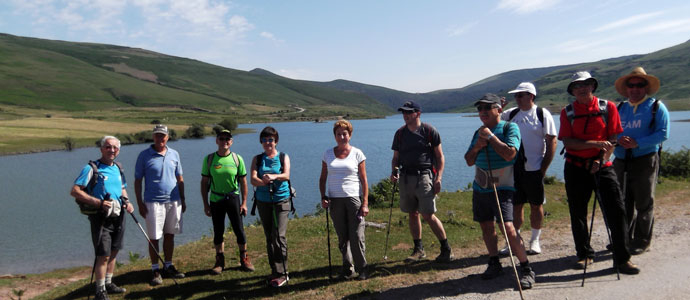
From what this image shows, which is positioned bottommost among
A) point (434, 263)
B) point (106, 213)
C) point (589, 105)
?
point (434, 263)

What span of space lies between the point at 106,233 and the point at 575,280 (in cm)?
750

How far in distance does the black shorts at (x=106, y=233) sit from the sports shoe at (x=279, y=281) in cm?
277

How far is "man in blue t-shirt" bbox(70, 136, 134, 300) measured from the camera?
6.46 meters

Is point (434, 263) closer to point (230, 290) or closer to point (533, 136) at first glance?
point (533, 136)

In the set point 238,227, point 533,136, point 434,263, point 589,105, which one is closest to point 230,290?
point 238,227

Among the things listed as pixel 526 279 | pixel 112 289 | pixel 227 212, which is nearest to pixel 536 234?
pixel 526 279

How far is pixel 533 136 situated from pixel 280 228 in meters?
4.73

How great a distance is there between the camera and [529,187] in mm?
7051

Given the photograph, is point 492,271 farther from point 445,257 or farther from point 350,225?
point 350,225

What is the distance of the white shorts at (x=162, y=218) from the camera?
7.32 metres

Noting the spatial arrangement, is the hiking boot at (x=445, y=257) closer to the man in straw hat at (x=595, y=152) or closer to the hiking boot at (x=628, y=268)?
the man in straw hat at (x=595, y=152)

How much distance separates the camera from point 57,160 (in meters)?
53.2

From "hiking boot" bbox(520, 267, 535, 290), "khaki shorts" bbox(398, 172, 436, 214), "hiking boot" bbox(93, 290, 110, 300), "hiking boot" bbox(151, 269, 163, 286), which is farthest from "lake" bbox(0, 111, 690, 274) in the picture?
"hiking boot" bbox(520, 267, 535, 290)

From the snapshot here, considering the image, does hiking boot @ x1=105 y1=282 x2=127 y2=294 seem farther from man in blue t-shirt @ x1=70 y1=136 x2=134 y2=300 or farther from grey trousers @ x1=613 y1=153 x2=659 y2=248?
grey trousers @ x1=613 y1=153 x2=659 y2=248
